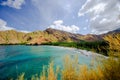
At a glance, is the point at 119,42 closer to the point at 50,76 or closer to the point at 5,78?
the point at 50,76

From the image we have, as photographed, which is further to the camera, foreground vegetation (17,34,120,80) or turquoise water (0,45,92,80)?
turquoise water (0,45,92,80)

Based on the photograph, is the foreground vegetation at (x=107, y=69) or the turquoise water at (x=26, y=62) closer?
the foreground vegetation at (x=107, y=69)

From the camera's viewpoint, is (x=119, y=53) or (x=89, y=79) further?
(x=89, y=79)

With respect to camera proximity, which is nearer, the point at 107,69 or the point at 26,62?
the point at 107,69

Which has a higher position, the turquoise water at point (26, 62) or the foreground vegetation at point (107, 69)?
the foreground vegetation at point (107, 69)

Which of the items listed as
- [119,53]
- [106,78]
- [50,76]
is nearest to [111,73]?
[106,78]

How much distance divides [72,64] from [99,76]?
3.80 ft

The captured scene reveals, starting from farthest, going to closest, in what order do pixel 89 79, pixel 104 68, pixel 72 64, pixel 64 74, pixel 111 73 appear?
pixel 72 64 → pixel 64 74 → pixel 89 79 → pixel 104 68 → pixel 111 73

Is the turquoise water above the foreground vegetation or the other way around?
the other way around

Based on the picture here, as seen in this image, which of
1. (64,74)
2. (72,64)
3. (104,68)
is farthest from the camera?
(72,64)

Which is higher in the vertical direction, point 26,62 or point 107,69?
point 107,69

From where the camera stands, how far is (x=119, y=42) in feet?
10.6

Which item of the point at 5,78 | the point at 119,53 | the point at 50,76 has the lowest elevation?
the point at 5,78

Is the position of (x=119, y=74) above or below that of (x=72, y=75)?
above
